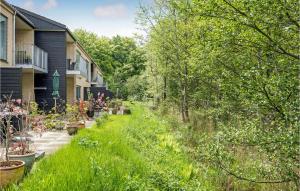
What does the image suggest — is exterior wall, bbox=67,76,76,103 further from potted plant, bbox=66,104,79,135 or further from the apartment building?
potted plant, bbox=66,104,79,135

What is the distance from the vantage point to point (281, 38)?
8148mm

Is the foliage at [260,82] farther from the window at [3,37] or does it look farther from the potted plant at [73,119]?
the window at [3,37]

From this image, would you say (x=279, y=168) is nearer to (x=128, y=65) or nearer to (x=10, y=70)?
(x=10, y=70)

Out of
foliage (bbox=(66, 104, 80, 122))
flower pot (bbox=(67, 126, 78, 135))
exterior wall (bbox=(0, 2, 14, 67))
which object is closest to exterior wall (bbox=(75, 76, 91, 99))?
exterior wall (bbox=(0, 2, 14, 67))

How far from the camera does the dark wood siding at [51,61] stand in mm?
23953

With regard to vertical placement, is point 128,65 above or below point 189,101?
above

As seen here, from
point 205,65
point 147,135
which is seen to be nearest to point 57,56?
point 147,135

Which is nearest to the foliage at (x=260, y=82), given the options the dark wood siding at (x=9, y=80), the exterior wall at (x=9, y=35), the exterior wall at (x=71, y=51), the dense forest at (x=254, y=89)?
the dense forest at (x=254, y=89)

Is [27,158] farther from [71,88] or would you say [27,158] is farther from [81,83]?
[81,83]

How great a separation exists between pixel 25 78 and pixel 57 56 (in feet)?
9.57

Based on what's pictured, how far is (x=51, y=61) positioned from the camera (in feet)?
79.8

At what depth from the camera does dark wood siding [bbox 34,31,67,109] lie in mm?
23953

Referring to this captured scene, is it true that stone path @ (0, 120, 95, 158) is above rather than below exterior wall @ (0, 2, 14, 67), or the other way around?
below

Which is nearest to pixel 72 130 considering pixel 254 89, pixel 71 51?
pixel 254 89
